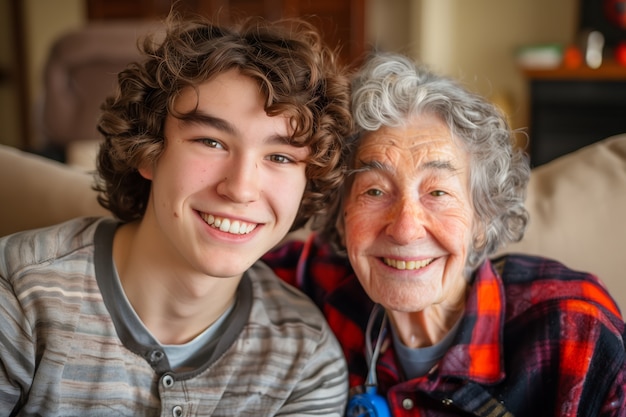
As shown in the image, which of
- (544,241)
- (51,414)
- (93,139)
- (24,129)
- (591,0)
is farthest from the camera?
(24,129)

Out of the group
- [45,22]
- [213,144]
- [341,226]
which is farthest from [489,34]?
[213,144]

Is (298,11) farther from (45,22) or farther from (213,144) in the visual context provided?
(213,144)

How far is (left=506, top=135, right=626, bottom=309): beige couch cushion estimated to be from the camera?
1590mm

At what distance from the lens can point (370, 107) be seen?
1.42 m

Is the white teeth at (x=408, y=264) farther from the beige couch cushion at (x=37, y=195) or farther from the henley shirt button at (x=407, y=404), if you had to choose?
the beige couch cushion at (x=37, y=195)

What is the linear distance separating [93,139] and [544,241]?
2.77 meters

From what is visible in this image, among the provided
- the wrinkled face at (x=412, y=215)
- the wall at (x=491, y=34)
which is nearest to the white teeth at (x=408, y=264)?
the wrinkled face at (x=412, y=215)

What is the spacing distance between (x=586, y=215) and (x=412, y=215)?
512 mm

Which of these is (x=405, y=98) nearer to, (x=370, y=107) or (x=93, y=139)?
(x=370, y=107)

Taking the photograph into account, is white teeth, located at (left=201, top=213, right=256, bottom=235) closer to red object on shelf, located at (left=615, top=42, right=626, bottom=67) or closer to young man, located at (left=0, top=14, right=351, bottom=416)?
young man, located at (left=0, top=14, right=351, bottom=416)

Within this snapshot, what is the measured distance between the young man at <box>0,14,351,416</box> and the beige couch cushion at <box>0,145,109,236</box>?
30 cm

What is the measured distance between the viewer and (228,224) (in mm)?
1316

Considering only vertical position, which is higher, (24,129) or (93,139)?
(93,139)

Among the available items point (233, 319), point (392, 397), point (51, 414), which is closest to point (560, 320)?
point (392, 397)
